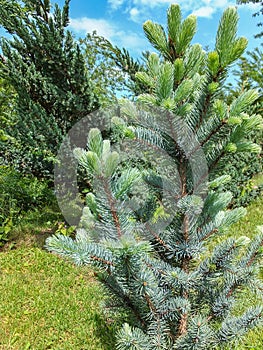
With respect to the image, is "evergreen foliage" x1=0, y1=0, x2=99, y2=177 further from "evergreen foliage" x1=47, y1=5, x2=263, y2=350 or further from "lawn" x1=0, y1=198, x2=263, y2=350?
"evergreen foliage" x1=47, y1=5, x2=263, y2=350

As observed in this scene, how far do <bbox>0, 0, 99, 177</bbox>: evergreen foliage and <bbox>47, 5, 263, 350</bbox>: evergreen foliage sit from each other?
103 inches

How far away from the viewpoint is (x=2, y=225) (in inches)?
191

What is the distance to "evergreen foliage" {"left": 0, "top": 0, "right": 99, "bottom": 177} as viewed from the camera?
3965 mm

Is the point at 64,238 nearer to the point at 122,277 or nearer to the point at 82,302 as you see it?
the point at 122,277

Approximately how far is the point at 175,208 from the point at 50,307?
2334 millimetres

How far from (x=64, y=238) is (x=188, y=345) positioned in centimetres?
78

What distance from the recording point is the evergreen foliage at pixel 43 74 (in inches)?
156

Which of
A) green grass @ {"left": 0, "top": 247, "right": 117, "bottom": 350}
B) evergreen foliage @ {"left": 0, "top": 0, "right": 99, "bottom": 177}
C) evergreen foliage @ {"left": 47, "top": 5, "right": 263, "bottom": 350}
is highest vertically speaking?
evergreen foliage @ {"left": 0, "top": 0, "right": 99, "bottom": 177}

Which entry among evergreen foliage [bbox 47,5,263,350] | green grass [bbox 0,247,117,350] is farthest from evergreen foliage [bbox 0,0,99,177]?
evergreen foliage [bbox 47,5,263,350]

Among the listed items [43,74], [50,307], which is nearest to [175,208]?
[50,307]

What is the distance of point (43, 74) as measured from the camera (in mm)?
4234

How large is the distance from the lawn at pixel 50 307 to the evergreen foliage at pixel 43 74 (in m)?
1.48

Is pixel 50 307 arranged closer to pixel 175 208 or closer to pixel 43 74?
pixel 175 208

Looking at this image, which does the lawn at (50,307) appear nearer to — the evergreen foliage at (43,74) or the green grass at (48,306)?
the green grass at (48,306)
